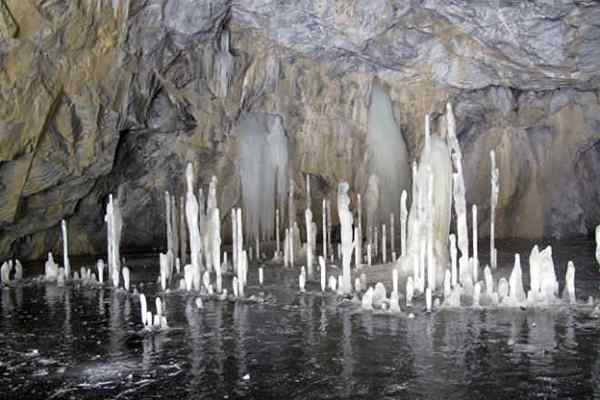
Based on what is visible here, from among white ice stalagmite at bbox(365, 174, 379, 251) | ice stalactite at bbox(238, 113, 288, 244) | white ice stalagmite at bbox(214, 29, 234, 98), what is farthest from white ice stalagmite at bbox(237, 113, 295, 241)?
white ice stalagmite at bbox(365, 174, 379, 251)

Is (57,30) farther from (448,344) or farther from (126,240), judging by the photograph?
(126,240)

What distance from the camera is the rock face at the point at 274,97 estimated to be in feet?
73.7

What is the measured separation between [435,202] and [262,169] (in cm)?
1341

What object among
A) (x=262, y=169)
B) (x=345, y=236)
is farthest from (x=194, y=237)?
(x=262, y=169)

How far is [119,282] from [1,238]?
727 cm

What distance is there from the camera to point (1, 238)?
27.7m

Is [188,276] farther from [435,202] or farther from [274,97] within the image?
[274,97]

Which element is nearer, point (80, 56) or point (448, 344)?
point (448, 344)

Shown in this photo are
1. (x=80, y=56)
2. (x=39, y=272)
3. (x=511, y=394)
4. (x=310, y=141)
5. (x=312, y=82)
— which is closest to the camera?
(x=511, y=394)

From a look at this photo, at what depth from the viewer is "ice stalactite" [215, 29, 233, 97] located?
89.9 ft

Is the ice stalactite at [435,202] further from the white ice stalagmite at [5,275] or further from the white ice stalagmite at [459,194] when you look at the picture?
the white ice stalagmite at [5,275]

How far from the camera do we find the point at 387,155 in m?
32.1

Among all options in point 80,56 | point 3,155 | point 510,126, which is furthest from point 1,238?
point 510,126

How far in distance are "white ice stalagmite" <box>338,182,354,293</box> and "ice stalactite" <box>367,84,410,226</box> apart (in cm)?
1142
